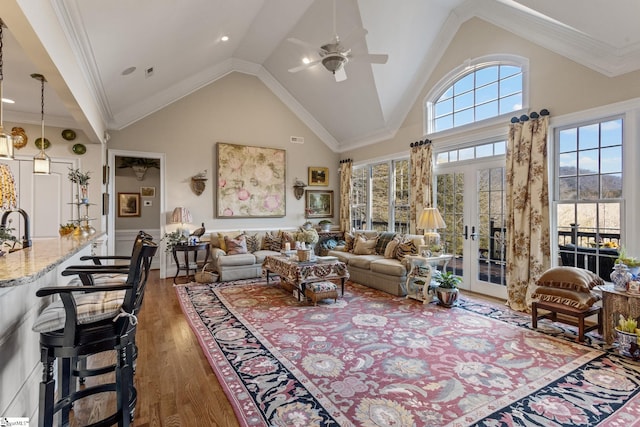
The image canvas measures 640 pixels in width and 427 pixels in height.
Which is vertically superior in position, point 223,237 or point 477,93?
point 477,93

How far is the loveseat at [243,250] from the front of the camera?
20.0ft

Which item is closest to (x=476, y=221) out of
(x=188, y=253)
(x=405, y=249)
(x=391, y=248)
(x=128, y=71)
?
(x=405, y=249)

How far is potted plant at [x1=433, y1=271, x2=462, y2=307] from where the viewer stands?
4.45 meters

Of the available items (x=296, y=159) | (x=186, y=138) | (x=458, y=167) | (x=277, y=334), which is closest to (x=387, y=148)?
(x=458, y=167)

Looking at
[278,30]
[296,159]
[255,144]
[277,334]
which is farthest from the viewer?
[296,159]

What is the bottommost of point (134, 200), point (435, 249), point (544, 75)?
point (435, 249)

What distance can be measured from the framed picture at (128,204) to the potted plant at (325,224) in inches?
174

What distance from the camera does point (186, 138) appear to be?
6734 mm

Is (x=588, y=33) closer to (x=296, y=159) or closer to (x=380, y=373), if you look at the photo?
(x=380, y=373)

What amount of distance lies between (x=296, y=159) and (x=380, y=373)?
6056 mm

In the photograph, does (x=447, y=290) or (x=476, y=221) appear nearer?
(x=447, y=290)

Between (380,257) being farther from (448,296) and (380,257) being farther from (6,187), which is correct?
(6,187)

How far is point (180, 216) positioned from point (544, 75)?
250 inches

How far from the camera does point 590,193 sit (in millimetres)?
3887
